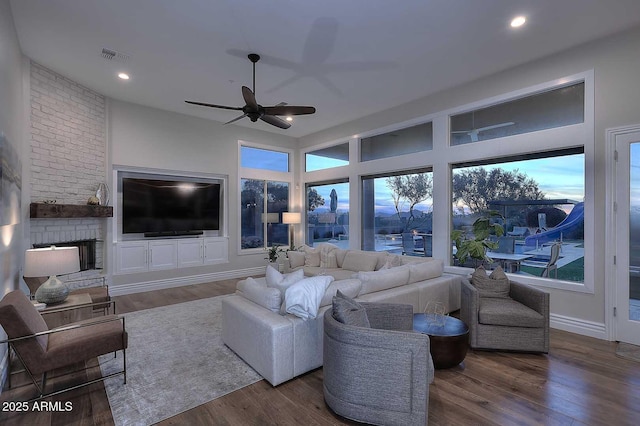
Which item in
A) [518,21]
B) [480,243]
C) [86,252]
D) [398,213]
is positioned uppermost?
[518,21]

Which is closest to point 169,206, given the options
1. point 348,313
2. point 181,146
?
point 181,146

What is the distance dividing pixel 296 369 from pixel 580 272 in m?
3.78

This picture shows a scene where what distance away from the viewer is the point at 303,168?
27.0 ft

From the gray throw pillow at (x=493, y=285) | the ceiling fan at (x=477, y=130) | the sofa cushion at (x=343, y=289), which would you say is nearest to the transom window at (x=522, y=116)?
the ceiling fan at (x=477, y=130)

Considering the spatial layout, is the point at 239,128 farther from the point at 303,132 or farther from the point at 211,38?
the point at 211,38

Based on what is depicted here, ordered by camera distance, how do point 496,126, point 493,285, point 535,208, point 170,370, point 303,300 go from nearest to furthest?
point 303,300 < point 170,370 < point 493,285 < point 535,208 < point 496,126

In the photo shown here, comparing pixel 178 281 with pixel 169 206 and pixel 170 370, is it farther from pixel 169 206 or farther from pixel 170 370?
pixel 170 370

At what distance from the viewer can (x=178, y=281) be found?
6.34 metres

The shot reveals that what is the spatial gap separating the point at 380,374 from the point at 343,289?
1.01 m

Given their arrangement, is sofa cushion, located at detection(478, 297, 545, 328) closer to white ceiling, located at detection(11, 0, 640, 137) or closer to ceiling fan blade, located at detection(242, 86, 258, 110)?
white ceiling, located at detection(11, 0, 640, 137)

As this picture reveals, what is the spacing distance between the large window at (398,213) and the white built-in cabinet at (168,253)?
335cm

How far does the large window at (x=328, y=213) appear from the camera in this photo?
7224mm

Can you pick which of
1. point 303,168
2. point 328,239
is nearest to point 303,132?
point 303,168

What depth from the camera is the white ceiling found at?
3.11 m
